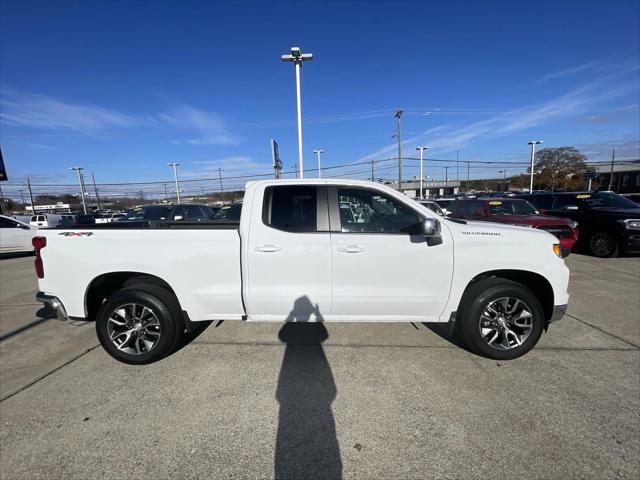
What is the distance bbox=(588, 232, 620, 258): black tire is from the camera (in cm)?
850

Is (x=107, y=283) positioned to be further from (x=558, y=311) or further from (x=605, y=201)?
(x=605, y=201)

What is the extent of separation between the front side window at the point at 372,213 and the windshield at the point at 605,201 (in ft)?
29.7

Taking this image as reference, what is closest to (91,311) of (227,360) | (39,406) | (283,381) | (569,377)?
(39,406)

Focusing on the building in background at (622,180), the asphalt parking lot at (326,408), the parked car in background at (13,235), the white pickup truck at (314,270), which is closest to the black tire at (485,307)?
the white pickup truck at (314,270)

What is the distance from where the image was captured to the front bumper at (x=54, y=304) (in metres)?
3.33

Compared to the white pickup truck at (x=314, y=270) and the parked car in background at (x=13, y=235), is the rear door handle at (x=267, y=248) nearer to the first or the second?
the white pickup truck at (x=314, y=270)

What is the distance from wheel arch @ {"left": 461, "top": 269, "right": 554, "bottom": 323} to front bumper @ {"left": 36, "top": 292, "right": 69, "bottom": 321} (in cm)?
420

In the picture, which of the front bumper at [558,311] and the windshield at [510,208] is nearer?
the front bumper at [558,311]

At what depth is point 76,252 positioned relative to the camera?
327 centimetres

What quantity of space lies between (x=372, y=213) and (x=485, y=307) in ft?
4.86

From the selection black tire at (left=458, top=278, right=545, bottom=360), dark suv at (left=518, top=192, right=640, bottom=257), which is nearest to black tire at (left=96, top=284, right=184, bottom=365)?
black tire at (left=458, top=278, right=545, bottom=360)

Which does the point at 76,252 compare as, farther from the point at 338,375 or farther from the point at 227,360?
the point at 338,375

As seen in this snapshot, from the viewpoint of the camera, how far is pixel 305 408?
2650 mm

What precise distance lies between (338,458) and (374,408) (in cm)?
59
